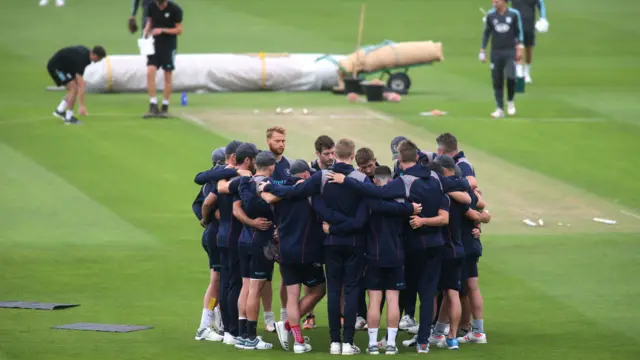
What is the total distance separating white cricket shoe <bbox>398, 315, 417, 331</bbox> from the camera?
14732 mm

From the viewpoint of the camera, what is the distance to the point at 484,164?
23.8 metres

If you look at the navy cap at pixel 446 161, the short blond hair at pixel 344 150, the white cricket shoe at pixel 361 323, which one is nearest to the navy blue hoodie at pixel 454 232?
the navy cap at pixel 446 161

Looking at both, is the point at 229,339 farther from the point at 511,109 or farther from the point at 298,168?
the point at 511,109

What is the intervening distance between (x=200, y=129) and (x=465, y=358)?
43.8 feet

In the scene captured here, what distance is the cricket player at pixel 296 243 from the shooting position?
43.5ft

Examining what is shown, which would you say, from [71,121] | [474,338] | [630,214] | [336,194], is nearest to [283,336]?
[336,194]

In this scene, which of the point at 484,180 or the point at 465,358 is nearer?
the point at 465,358

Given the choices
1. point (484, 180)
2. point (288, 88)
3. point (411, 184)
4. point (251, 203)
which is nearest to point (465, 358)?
point (411, 184)

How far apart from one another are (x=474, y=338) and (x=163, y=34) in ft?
44.5

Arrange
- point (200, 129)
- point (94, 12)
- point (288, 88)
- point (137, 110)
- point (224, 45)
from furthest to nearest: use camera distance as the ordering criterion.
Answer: point (94, 12) → point (224, 45) → point (288, 88) → point (137, 110) → point (200, 129)

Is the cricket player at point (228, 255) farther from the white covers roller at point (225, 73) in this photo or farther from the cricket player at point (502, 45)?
the white covers roller at point (225, 73)

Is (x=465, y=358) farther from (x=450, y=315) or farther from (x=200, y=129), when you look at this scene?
(x=200, y=129)

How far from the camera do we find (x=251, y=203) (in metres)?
13.4

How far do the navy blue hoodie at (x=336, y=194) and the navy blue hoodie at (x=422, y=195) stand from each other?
318 millimetres
